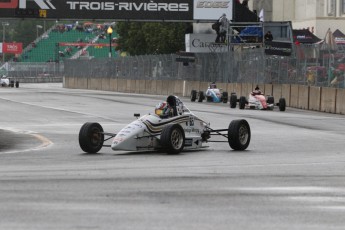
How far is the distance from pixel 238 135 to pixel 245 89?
3432 cm

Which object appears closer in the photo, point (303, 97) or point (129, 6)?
point (303, 97)

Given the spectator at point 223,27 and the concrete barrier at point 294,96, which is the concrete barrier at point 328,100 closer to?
the concrete barrier at point 294,96

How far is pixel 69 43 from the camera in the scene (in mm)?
157875

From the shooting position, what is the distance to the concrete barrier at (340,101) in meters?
37.6

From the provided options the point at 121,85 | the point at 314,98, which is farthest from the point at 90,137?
the point at 121,85

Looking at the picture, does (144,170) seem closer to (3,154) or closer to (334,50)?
(3,154)

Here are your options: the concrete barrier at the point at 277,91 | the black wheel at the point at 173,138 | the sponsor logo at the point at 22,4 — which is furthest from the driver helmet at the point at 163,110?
the sponsor logo at the point at 22,4

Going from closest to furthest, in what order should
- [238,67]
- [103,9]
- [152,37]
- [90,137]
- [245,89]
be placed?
1. [90,137]
2. [245,89]
3. [238,67]
4. [103,9]
5. [152,37]

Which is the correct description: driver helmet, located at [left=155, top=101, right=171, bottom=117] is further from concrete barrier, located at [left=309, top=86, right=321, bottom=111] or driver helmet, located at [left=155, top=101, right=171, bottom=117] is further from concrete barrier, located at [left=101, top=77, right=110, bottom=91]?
concrete barrier, located at [left=101, top=77, right=110, bottom=91]

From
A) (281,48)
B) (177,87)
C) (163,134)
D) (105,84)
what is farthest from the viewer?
(105,84)

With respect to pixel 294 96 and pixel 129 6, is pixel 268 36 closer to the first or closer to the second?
pixel 129 6

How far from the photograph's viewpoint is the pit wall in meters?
39.2

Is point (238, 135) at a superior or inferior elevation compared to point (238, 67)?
inferior

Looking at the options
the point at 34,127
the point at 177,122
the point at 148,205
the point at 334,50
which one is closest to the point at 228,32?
the point at 334,50
